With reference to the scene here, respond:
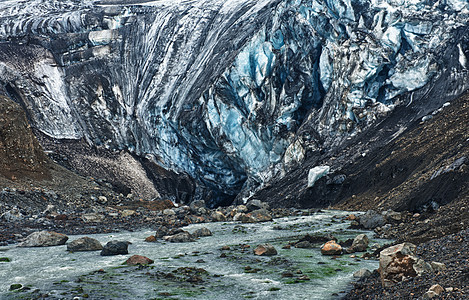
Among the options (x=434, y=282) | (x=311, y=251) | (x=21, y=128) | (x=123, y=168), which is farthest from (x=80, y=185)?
(x=434, y=282)

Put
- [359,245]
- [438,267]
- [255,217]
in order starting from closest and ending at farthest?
[438,267] < [359,245] < [255,217]

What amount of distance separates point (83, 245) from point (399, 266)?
12659 mm

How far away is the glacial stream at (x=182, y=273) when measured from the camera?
37.8 ft

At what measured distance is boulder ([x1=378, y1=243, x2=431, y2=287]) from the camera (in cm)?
1070

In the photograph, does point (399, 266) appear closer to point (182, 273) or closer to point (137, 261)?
point (182, 273)

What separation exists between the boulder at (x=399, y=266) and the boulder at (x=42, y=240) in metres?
14.3

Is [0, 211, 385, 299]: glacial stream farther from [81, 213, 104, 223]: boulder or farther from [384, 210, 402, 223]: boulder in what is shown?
[81, 213, 104, 223]: boulder

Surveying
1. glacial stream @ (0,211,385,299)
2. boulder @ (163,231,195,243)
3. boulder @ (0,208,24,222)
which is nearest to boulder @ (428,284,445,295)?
glacial stream @ (0,211,385,299)

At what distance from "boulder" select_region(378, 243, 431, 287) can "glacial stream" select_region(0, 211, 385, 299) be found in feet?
4.40

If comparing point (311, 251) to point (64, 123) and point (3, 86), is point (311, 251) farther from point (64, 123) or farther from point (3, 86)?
point (3, 86)

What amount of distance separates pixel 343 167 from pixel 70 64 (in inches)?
1772

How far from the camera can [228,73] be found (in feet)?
172

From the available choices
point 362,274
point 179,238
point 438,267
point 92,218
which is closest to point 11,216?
point 92,218

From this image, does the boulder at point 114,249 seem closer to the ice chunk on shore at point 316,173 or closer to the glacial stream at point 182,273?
the glacial stream at point 182,273
